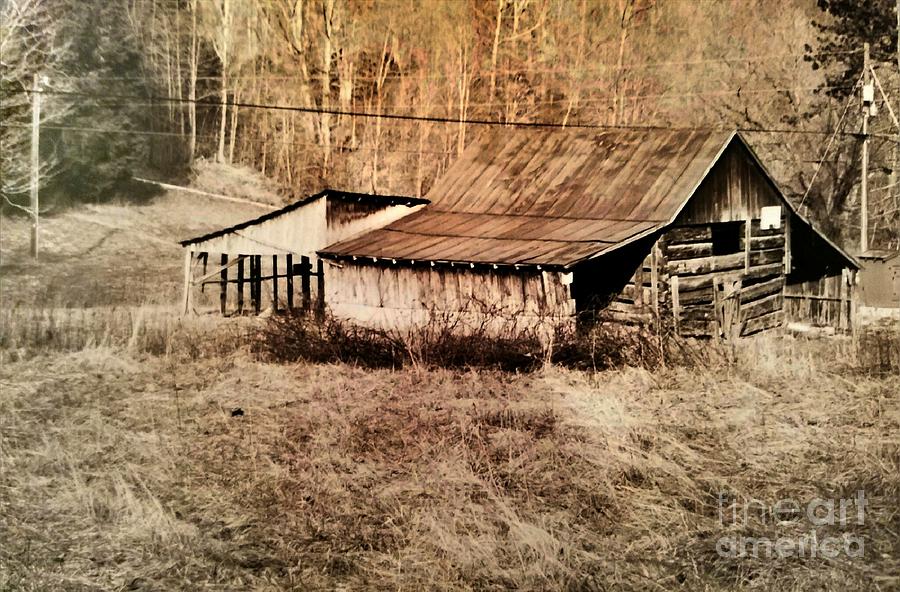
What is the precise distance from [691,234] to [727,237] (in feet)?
0.73

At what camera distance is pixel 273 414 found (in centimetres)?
531

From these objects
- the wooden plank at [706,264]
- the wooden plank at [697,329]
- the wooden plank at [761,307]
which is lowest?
the wooden plank at [697,329]

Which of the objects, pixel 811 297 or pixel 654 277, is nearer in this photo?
pixel 811 297

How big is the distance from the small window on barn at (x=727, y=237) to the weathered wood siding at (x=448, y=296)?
0.96 meters

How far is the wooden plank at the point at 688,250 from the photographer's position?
19.1 ft

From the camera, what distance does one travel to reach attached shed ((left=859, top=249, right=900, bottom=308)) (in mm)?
4922

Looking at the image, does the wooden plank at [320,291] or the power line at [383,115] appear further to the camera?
the wooden plank at [320,291]

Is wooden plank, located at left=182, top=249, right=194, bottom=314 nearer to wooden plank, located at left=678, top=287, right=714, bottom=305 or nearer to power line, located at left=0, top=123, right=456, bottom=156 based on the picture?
power line, located at left=0, top=123, right=456, bottom=156

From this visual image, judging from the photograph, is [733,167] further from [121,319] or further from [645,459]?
[121,319]

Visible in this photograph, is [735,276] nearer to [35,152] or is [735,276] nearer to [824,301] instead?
[824,301]

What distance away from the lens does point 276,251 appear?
5.68 meters

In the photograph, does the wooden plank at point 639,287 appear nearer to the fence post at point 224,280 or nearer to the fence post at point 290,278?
the fence post at point 290,278

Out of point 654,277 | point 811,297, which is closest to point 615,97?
point 654,277

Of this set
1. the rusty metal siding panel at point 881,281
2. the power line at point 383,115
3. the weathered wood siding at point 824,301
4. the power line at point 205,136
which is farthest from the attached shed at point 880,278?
the power line at point 205,136
